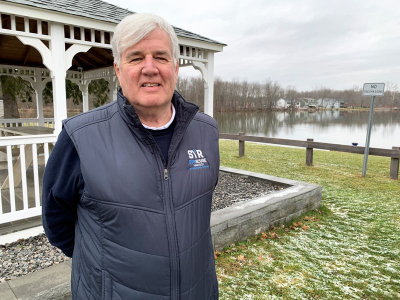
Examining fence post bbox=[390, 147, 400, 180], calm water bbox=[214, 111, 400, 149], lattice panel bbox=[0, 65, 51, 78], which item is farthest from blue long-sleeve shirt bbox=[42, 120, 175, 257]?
calm water bbox=[214, 111, 400, 149]

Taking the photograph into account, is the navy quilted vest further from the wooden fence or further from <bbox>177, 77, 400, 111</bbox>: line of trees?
<bbox>177, 77, 400, 111</bbox>: line of trees

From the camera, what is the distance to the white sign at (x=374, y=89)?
7.27 m

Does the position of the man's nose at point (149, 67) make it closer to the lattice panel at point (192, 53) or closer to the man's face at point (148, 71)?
the man's face at point (148, 71)

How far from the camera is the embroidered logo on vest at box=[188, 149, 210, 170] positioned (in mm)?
1367

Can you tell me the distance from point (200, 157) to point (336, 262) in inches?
114

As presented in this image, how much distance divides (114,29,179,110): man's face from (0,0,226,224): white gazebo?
9.87 feet

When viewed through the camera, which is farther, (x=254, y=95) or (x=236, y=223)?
(x=254, y=95)

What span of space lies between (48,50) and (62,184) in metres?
3.46

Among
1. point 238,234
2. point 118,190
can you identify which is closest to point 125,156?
point 118,190

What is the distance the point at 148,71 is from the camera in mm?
1233

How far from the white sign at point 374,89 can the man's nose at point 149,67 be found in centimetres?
771

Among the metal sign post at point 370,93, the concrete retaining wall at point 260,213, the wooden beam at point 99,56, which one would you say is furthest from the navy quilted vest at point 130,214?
the metal sign post at point 370,93

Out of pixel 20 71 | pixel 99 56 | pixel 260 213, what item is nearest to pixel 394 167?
pixel 260 213

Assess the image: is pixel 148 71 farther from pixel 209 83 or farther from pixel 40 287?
pixel 209 83
